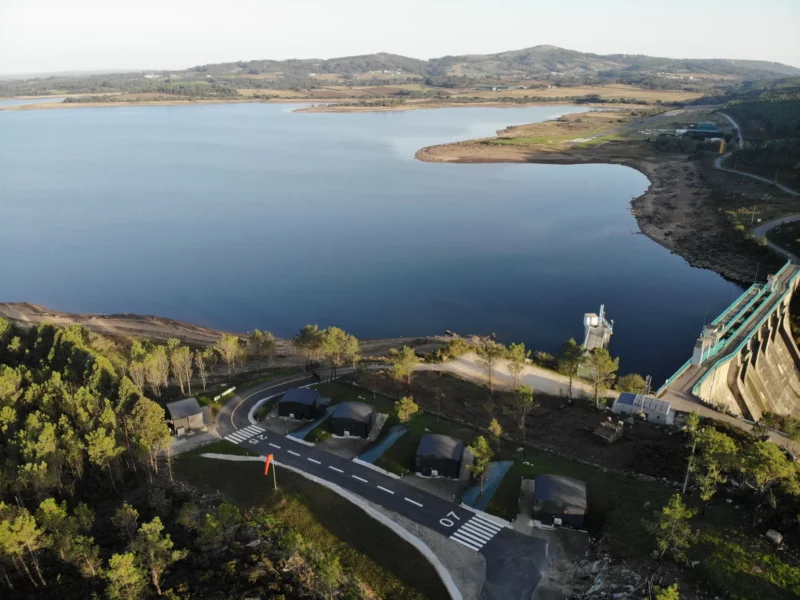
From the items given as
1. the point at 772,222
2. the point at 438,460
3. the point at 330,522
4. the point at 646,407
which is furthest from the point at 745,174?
the point at 330,522

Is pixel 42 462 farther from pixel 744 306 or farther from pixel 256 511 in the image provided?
pixel 744 306

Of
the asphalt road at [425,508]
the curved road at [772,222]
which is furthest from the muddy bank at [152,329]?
the curved road at [772,222]

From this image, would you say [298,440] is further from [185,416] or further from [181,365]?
[181,365]

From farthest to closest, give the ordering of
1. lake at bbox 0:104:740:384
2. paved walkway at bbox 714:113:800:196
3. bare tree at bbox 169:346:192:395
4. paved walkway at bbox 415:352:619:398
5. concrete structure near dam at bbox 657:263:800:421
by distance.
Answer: paved walkway at bbox 714:113:800:196 → lake at bbox 0:104:740:384 → concrete structure near dam at bbox 657:263:800:421 → paved walkway at bbox 415:352:619:398 → bare tree at bbox 169:346:192:395

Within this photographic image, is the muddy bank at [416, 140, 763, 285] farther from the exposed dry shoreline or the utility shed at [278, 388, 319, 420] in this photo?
the utility shed at [278, 388, 319, 420]

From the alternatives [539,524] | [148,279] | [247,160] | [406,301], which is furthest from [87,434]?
[247,160]

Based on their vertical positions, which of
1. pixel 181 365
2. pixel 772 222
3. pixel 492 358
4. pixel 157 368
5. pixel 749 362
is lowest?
pixel 749 362

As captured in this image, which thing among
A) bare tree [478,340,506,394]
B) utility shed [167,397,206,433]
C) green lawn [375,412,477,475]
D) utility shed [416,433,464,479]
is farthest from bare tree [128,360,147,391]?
bare tree [478,340,506,394]
